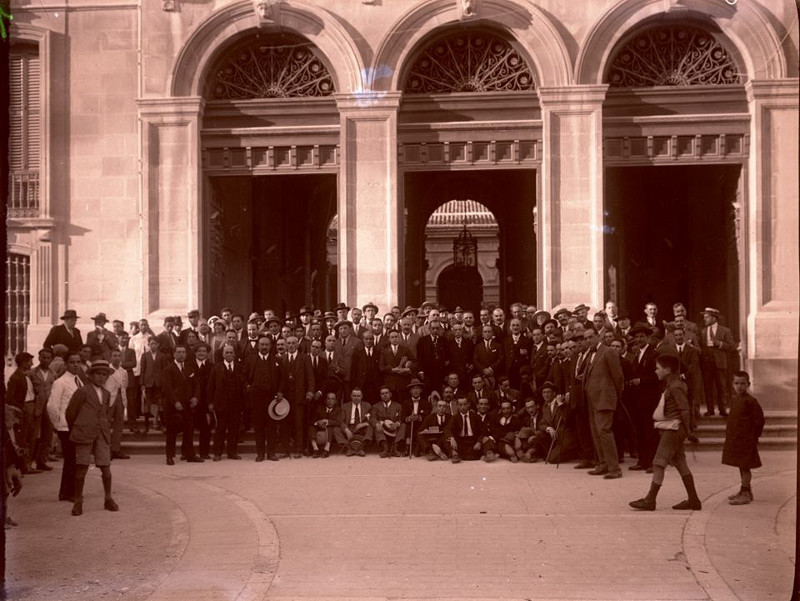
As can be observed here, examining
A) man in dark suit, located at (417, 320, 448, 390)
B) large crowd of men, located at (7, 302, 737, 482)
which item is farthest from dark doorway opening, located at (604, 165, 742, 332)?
man in dark suit, located at (417, 320, 448, 390)

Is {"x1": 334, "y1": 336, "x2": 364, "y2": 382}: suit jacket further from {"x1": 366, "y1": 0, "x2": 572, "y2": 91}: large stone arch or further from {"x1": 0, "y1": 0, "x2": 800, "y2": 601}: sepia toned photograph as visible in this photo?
{"x1": 366, "y1": 0, "x2": 572, "y2": 91}: large stone arch

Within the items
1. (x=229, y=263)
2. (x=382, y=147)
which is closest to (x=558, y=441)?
(x=382, y=147)

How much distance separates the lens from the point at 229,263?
23.6m

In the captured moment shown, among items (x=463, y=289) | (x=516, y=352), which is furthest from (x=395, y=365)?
(x=463, y=289)

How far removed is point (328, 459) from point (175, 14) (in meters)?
9.69

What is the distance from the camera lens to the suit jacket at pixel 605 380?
13.9 metres

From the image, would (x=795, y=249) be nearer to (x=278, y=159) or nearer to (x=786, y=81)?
(x=786, y=81)

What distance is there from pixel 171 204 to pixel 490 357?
24.9 ft

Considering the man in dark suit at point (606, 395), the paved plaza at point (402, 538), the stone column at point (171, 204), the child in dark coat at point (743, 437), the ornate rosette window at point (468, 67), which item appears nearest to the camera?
the paved plaza at point (402, 538)

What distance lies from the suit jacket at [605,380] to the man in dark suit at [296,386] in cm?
454

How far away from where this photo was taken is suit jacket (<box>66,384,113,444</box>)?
12.1 metres

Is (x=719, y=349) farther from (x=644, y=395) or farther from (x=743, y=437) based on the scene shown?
(x=743, y=437)

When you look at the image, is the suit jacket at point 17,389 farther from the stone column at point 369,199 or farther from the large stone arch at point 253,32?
the large stone arch at point 253,32

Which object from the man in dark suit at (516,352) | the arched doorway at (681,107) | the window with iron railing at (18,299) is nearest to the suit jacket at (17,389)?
the window with iron railing at (18,299)
